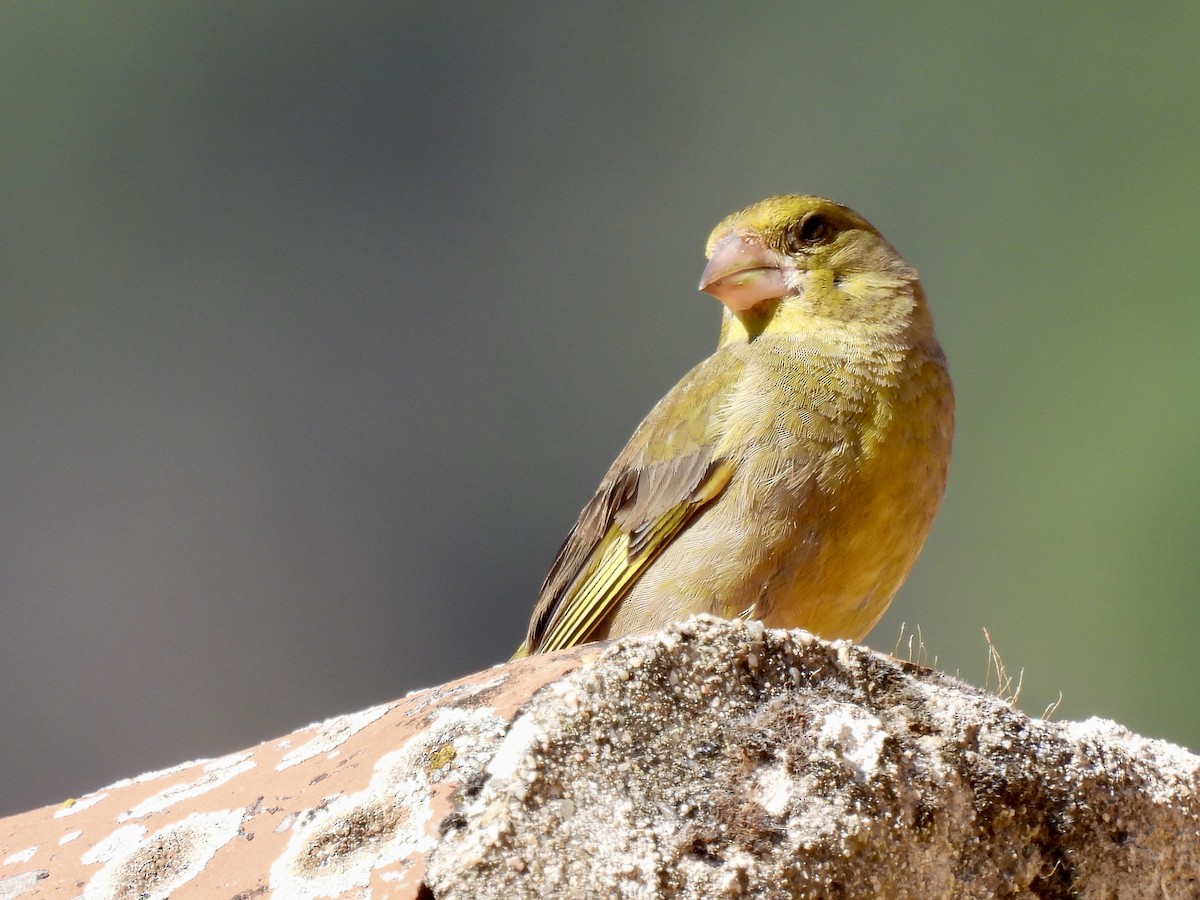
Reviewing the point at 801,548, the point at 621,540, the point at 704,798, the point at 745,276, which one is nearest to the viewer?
the point at 704,798

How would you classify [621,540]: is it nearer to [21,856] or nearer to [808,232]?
[808,232]

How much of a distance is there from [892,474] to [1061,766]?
3.23 feet

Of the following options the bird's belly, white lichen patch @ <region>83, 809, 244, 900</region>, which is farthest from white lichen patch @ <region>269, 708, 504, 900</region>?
the bird's belly

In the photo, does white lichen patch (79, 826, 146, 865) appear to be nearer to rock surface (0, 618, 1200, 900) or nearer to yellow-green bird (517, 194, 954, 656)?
rock surface (0, 618, 1200, 900)

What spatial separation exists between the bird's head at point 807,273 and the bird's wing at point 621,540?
0.42 metres

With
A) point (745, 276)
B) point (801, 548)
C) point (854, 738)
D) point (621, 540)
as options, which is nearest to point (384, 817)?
point (854, 738)

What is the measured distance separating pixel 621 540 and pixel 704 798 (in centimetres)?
135

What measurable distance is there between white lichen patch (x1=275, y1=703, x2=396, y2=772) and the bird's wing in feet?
2.64

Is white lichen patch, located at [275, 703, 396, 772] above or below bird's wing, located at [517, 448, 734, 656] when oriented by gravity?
above

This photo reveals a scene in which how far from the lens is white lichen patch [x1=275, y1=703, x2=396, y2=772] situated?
1.70 metres

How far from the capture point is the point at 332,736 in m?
1.75

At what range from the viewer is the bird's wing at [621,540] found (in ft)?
8.39

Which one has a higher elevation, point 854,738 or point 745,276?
point 745,276

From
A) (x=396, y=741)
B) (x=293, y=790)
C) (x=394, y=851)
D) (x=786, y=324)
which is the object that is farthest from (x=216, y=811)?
(x=786, y=324)
